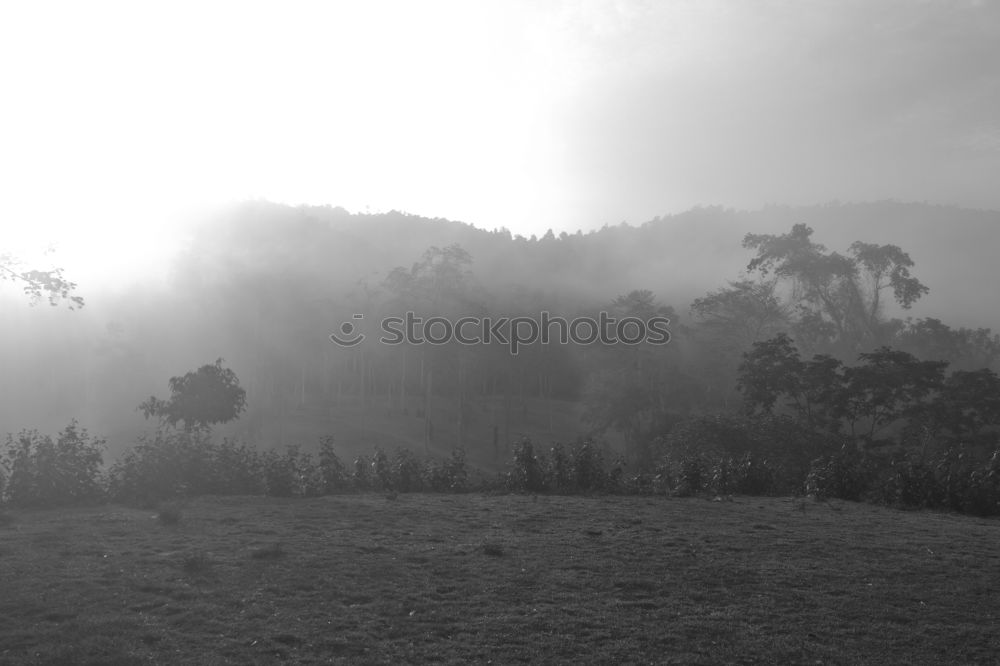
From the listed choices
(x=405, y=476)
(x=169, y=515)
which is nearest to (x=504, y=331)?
(x=405, y=476)

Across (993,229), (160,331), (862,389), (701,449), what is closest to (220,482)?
(701,449)

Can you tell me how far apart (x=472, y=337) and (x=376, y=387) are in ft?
37.7

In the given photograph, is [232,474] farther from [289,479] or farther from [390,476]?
[390,476]

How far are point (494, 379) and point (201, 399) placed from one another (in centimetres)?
2777

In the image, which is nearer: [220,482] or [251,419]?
[220,482]

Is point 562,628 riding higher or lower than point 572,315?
lower

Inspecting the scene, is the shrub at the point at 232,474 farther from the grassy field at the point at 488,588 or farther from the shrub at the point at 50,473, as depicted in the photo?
the grassy field at the point at 488,588

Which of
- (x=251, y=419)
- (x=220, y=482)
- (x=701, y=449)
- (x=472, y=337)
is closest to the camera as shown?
(x=220, y=482)

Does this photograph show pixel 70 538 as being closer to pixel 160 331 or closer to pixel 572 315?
pixel 160 331

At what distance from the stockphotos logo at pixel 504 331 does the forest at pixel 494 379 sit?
437 millimetres

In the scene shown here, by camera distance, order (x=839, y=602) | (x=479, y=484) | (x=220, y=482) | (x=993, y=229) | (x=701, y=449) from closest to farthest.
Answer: (x=839, y=602) → (x=220, y=482) → (x=479, y=484) → (x=701, y=449) → (x=993, y=229)

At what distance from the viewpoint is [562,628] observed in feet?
21.2

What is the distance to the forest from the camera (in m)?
15.1

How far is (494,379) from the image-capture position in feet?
A: 176
